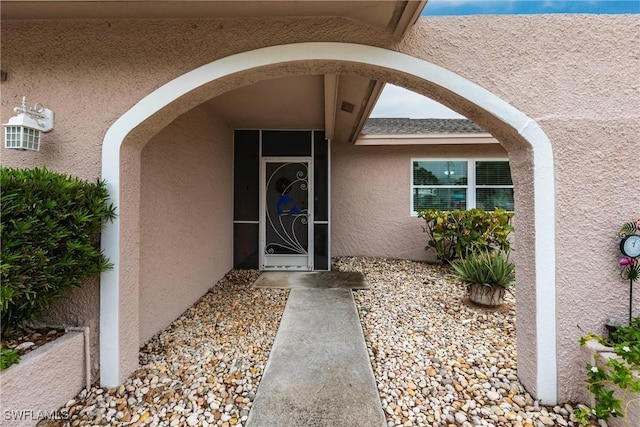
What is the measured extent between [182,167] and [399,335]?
12.9 ft

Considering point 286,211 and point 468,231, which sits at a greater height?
point 286,211

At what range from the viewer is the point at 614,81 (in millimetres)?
2508

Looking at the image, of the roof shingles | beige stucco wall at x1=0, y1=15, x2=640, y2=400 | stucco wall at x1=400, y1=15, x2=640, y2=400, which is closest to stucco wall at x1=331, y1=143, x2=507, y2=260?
the roof shingles

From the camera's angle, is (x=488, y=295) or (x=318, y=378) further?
(x=488, y=295)

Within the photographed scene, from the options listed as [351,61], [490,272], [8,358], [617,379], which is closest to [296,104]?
[351,61]

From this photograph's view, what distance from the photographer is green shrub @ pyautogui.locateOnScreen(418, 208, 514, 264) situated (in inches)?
242

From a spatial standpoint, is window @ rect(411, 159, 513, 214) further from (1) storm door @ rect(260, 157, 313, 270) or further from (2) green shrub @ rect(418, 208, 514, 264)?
(1) storm door @ rect(260, 157, 313, 270)

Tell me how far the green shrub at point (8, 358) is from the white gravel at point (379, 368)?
67cm

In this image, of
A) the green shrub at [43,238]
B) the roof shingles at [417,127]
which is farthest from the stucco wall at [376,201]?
the green shrub at [43,238]

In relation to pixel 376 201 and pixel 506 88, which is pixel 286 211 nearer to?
pixel 376 201

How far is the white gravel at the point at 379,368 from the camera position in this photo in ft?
7.80

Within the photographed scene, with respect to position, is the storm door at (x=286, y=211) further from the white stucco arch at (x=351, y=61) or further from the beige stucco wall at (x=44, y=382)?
the beige stucco wall at (x=44, y=382)

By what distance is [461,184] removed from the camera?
7.97m

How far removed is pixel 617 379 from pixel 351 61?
10.4ft
